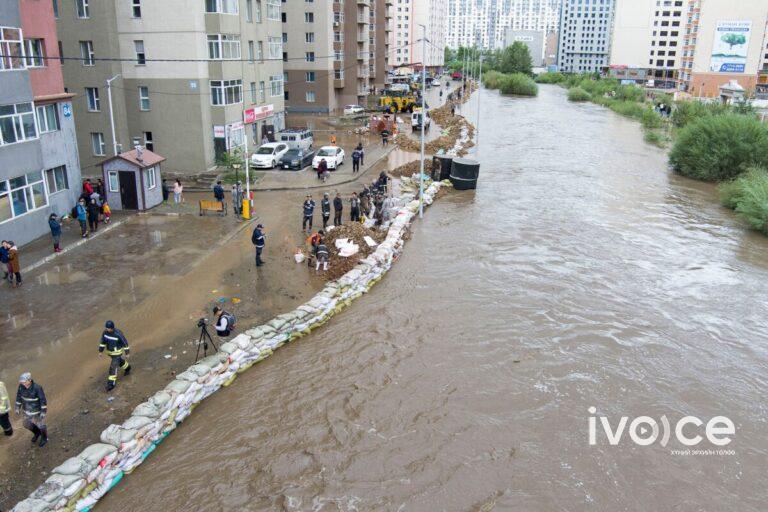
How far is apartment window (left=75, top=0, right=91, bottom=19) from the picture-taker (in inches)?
1201

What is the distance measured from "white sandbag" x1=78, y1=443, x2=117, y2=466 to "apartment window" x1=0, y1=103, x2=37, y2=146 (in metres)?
13.8

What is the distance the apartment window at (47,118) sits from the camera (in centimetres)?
2222

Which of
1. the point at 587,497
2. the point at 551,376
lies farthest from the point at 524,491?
the point at 551,376

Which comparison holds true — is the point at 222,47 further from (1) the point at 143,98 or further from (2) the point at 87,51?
(2) the point at 87,51

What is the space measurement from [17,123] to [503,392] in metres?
18.0

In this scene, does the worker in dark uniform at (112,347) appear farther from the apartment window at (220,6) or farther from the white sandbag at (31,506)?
the apartment window at (220,6)

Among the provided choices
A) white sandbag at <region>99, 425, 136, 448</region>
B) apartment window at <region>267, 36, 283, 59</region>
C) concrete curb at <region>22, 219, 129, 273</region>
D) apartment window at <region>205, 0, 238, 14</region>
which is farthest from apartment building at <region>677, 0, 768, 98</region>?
white sandbag at <region>99, 425, 136, 448</region>

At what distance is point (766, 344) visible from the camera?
51.9 ft

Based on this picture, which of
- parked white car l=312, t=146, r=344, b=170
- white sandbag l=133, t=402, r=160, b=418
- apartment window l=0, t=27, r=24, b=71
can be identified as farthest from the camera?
parked white car l=312, t=146, r=344, b=170

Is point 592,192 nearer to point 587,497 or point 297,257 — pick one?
point 297,257

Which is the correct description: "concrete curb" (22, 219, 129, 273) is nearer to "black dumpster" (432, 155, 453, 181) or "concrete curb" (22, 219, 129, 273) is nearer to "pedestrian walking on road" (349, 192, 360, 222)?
"pedestrian walking on road" (349, 192, 360, 222)

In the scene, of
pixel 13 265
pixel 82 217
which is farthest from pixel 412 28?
pixel 13 265

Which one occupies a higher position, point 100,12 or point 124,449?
point 100,12

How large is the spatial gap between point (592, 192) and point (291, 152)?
665 inches
